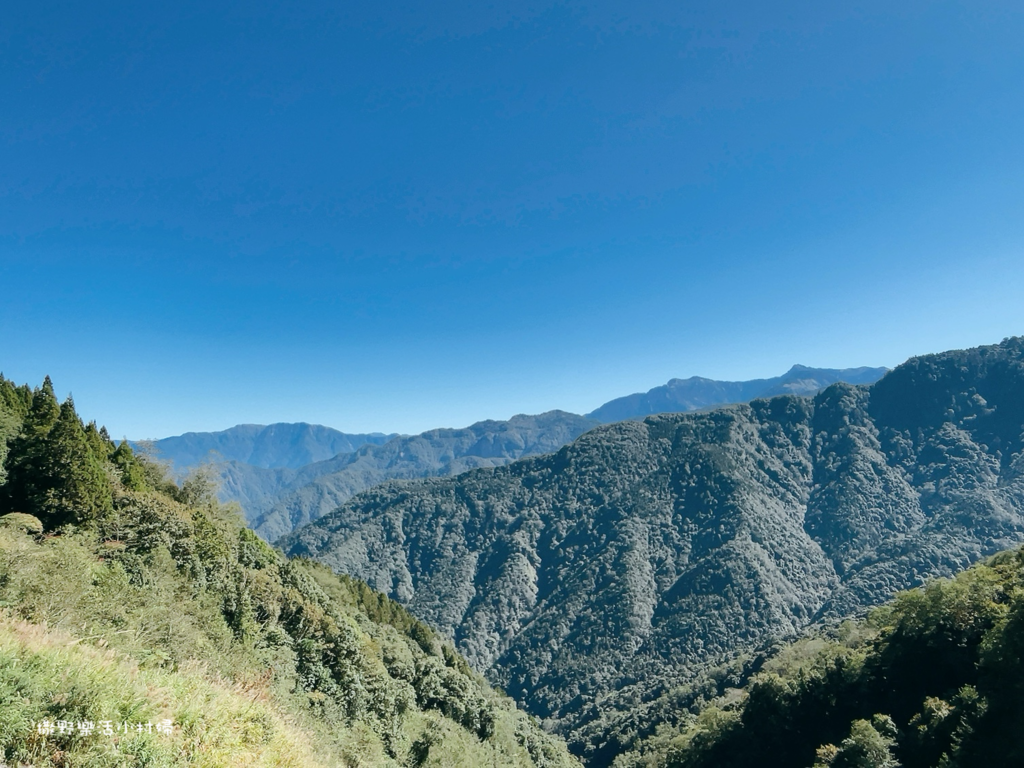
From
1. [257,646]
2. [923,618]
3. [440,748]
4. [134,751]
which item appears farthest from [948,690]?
[134,751]

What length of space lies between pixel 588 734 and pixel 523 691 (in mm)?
66396

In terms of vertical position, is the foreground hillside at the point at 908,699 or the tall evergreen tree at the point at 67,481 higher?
the tall evergreen tree at the point at 67,481

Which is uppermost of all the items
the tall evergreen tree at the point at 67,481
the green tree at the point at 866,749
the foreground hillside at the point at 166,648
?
the tall evergreen tree at the point at 67,481

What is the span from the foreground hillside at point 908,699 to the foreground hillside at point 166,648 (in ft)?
94.4

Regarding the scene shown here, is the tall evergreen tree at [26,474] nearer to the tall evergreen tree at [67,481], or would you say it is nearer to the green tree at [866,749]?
the tall evergreen tree at [67,481]

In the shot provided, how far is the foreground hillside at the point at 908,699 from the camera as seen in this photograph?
3388cm

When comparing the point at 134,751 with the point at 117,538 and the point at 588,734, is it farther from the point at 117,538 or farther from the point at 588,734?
the point at 588,734

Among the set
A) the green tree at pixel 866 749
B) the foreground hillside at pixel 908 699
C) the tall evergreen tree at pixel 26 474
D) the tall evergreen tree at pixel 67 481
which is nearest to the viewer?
the tall evergreen tree at pixel 67 481

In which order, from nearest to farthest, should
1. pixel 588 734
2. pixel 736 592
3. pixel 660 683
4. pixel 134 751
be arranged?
pixel 134 751, pixel 588 734, pixel 660 683, pixel 736 592

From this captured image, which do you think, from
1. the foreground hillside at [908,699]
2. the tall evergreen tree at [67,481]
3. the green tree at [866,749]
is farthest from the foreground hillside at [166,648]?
the green tree at [866,749]

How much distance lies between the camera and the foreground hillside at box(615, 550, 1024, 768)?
33.9 metres

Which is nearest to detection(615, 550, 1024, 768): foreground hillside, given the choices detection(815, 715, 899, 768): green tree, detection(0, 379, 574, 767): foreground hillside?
detection(815, 715, 899, 768): green tree

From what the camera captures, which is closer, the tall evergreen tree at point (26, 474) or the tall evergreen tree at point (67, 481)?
the tall evergreen tree at point (67, 481)

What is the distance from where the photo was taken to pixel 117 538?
25344 millimetres
